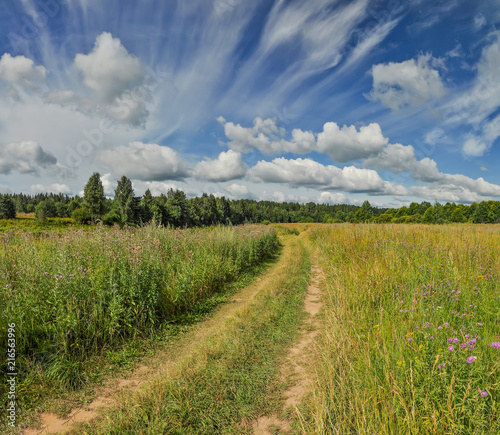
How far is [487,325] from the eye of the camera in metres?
3.12

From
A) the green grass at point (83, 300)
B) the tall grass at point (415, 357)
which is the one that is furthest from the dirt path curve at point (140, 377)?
the tall grass at point (415, 357)

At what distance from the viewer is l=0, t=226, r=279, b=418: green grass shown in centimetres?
360

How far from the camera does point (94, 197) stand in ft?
Answer: 202

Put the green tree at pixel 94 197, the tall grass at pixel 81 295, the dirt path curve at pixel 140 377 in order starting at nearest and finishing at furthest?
the dirt path curve at pixel 140 377 → the tall grass at pixel 81 295 → the green tree at pixel 94 197

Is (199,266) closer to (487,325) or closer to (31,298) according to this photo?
(31,298)

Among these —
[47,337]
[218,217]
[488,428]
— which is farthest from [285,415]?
[218,217]

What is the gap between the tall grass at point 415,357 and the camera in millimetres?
2031

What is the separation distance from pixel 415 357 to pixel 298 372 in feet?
5.67

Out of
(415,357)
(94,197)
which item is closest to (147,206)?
(94,197)

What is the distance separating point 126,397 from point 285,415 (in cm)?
196

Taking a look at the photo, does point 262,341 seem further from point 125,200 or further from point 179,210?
point 179,210

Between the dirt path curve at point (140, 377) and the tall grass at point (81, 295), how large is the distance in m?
0.52

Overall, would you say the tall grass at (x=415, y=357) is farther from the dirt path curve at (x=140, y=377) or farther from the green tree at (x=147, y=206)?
the green tree at (x=147, y=206)

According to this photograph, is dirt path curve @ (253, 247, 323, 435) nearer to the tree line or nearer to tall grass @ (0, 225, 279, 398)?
tall grass @ (0, 225, 279, 398)
